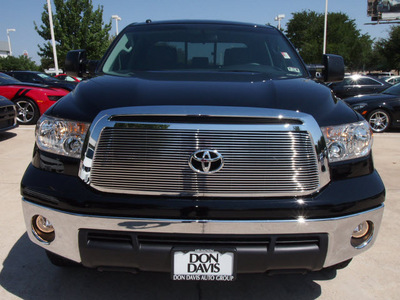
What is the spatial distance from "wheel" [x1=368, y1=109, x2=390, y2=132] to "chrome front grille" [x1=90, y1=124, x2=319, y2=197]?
8.11 meters

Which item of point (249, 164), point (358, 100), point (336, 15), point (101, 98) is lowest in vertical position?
point (358, 100)

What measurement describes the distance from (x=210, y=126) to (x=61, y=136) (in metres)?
0.87

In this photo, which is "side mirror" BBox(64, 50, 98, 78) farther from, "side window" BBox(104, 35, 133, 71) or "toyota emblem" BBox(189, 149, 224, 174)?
"toyota emblem" BBox(189, 149, 224, 174)

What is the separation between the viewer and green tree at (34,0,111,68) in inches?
1134

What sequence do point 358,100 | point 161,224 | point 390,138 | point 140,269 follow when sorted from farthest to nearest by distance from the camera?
1. point 358,100
2. point 390,138
3. point 140,269
4. point 161,224

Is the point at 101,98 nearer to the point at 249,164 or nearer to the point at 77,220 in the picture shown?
the point at 77,220

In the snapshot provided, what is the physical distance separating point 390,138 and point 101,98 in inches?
311

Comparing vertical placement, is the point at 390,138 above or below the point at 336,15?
below

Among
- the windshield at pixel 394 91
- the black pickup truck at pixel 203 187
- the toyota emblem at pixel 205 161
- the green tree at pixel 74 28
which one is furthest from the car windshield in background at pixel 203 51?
the green tree at pixel 74 28

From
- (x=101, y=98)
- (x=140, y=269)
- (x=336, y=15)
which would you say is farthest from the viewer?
(x=336, y=15)

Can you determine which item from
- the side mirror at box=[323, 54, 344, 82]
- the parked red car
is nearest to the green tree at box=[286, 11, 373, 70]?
the parked red car

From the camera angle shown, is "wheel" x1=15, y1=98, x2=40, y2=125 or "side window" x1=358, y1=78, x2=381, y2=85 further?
"side window" x1=358, y1=78, x2=381, y2=85

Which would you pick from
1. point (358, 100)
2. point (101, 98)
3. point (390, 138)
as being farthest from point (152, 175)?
point (358, 100)

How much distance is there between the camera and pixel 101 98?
6.85 feet
